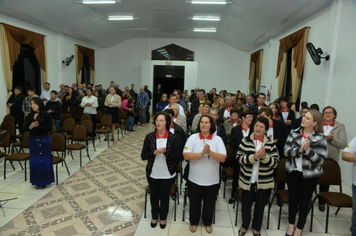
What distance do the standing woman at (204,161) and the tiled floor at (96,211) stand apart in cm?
53

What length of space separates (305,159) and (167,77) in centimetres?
1155

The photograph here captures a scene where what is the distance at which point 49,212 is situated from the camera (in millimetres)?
3543

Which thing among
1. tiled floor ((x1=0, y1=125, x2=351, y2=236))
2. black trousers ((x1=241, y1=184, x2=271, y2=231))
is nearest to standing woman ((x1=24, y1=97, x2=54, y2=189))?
tiled floor ((x1=0, y1=125, x2=351, y2=236))

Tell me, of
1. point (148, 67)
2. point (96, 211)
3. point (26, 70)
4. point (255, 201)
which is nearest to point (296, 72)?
point (255, 201)

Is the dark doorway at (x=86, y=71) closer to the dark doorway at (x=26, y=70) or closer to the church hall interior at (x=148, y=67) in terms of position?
the church hall interior at (x=148, y=67)

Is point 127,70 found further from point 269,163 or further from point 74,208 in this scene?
point 269,163

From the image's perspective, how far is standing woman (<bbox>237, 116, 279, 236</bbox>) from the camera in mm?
2857

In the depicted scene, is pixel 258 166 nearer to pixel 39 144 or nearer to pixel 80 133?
pixel 39 144

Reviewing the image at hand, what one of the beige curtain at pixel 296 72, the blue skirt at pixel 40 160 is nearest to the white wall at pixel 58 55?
the blue skirt at pixel 40 160

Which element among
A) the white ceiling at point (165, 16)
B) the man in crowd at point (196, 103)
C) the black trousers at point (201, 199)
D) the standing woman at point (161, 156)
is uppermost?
the white ceiling at point (165, 16)

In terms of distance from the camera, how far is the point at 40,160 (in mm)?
4176

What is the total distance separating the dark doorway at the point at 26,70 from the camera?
330 inches

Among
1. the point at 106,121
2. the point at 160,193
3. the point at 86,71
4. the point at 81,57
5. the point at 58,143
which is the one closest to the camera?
the point at 160,193

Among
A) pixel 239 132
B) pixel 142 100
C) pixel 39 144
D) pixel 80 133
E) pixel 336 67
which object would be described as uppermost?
pixel 336 67
